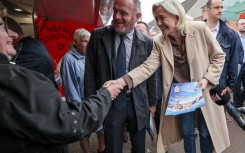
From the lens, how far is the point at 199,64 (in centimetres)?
254

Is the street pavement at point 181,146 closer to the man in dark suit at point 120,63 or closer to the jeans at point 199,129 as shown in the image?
the jeans at point 199,129

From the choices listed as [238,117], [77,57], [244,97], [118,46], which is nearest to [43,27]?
[77,57]

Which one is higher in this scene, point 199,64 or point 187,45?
point 187,45

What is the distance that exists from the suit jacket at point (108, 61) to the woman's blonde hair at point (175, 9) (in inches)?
13.6

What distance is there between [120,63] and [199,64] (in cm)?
81

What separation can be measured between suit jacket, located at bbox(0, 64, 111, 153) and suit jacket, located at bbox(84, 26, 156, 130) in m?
1.24

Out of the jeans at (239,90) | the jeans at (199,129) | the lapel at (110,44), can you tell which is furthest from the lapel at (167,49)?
the jeans at (239,90)

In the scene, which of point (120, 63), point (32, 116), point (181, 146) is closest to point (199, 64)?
point (120, 63)

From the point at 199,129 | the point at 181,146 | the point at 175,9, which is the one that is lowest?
the point at 181,146

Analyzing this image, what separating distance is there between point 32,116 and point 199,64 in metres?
1.88

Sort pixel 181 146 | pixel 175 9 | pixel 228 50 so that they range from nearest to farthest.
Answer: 1. pixel 175 9
2. pixel 228 50
3. pixel 181 146

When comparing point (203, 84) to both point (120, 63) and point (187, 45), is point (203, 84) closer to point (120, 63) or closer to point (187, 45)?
point (187, 45)

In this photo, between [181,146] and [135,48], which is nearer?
[135,48]

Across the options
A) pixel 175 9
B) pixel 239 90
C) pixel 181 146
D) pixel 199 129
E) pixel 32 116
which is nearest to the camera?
pixel 32 116
